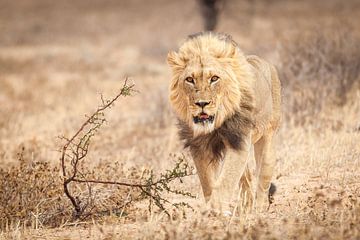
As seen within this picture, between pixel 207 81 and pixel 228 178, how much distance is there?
859mm

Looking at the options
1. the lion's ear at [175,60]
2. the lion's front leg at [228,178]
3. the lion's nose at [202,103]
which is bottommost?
the lion's front leg at [228,178]

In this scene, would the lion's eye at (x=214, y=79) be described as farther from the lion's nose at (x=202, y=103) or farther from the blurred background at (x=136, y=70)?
the blurred background at (x=136, y=70)

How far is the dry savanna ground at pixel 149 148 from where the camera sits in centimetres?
588

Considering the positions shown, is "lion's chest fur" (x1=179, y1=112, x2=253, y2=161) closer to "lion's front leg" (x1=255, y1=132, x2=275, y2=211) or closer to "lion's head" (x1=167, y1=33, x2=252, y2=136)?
"lion's head" (x1=167, y1=33, x2=252, y2=136)

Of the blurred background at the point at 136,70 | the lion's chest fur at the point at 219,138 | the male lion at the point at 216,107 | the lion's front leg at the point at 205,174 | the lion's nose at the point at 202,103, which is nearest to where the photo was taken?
the lion's nose at the point at 202,103

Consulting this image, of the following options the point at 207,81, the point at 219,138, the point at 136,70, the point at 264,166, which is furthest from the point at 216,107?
the point at 136,70

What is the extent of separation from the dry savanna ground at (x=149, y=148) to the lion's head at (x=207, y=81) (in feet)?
1.94

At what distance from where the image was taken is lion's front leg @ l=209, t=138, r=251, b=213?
592 centimetres

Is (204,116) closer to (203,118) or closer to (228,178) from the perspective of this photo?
(203,118)

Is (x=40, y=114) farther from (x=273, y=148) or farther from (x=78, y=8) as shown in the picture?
(x=78, y=8)

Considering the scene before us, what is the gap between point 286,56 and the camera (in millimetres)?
13180

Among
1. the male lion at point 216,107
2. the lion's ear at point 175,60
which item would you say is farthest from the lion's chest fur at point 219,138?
the lion's ear at point 175,60

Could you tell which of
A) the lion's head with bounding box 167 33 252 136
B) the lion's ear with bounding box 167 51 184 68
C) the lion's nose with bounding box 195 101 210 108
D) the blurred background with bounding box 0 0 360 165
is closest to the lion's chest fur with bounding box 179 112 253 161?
the lion's head with bounding box 167 33 252 136

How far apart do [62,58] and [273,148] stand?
1999 centimetres
